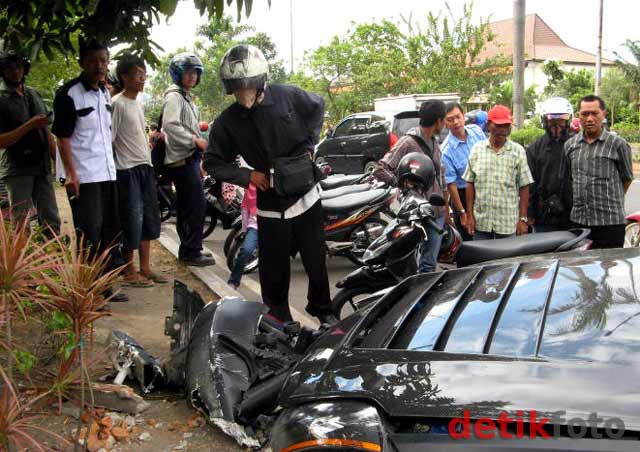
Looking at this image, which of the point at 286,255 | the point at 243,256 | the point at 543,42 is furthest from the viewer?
the point at 543,42

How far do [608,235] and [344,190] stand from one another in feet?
10.3

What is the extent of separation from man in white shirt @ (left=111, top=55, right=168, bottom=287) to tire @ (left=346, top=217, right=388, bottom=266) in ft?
6.67

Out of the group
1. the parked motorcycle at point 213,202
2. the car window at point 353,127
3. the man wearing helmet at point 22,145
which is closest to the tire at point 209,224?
the parked motorcycle at point 213,202

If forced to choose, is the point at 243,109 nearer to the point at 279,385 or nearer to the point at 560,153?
the point at 279,385

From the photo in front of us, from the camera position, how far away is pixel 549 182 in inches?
216

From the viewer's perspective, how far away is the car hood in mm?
1734

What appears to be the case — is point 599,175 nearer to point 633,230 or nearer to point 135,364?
point 633,230

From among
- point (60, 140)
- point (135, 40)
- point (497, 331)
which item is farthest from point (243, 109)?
point (497, 331)

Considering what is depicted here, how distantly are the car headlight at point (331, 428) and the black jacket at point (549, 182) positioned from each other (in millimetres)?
3866

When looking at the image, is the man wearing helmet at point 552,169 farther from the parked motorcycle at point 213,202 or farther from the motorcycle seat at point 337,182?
the parked motorcycle at point 213,202

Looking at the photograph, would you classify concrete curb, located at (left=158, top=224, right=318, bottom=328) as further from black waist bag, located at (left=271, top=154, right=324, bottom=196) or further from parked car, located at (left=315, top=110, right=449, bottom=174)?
parked car, located at (left=315, top=110, right=449, bottom=174)

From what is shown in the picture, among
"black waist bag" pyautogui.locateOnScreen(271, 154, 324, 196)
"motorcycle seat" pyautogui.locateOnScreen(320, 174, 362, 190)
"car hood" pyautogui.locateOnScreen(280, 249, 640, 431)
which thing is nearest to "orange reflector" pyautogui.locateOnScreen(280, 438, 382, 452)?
"car hood" pyautogui.locateOnScreen(280, 249, 640, 431)

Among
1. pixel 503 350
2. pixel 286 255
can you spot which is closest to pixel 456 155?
pixel 286 255

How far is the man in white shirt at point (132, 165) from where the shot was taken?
5957mm
